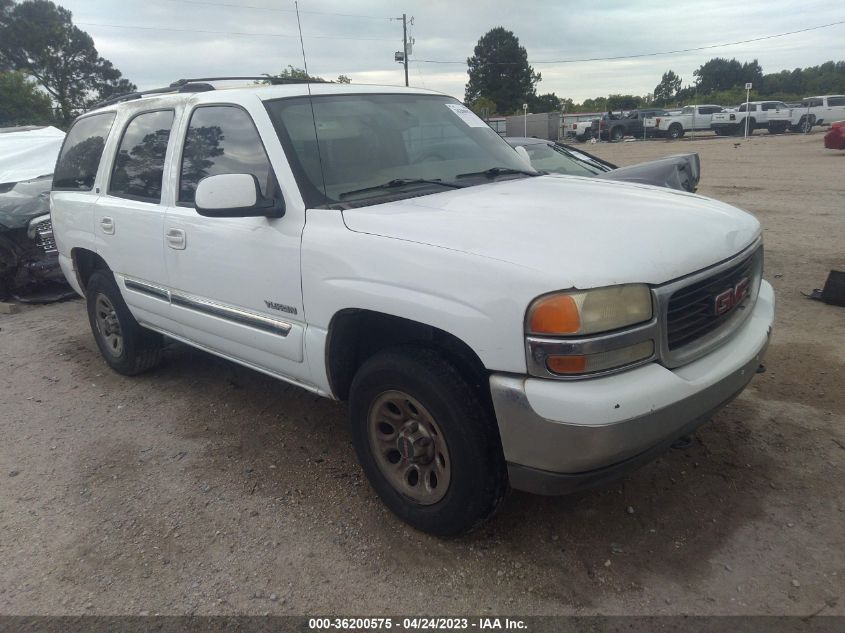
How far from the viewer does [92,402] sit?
4.58 metres

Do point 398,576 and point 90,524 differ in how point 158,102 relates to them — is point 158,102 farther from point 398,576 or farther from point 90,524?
point 398,576

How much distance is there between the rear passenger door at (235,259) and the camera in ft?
9.95

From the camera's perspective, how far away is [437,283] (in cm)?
238

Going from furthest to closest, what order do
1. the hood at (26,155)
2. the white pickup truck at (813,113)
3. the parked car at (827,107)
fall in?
the parked car at (827,107)
the white pickup truck at (813,113)
the hood at (26,155)

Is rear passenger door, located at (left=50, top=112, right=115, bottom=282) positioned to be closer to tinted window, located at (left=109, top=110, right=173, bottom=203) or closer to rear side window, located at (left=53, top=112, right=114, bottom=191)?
rear side window, located at (left=53, top=112, right=114, bottom=191)

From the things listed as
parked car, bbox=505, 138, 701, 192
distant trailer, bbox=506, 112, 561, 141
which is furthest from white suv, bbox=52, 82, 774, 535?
distant trailer, bbox=506, 112, 561, 141

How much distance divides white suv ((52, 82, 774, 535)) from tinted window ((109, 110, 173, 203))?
2cm

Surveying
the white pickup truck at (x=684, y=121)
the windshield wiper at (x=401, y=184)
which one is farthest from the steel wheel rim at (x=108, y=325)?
the white pickup truck at (x=684, y=121)

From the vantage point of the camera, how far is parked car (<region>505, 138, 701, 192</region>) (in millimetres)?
5492

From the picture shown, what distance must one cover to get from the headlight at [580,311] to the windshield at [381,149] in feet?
3.75

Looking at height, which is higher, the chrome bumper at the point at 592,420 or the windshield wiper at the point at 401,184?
the windshield wiper at the point at 401,184

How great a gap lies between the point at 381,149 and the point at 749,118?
1445 inches

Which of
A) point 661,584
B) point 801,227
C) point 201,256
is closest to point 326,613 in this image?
point 661,584

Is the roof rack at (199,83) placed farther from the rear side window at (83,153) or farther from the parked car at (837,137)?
the parked car at (837,137)
